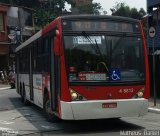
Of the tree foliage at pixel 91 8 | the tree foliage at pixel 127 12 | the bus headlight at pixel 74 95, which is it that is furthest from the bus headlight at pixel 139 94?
the tree foliage at pixel 91 8

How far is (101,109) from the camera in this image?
1159 centimetres

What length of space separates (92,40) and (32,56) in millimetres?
6122

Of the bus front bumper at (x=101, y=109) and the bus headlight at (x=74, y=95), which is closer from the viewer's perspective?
the bus front bumper at (x=101, y=109)

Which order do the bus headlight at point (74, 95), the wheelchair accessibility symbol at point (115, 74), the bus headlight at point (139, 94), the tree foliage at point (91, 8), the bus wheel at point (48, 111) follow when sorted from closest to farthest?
the bus headlight at point (74, 95)
the wheelchair accessibility symbol at point (115, 74)
the bus headlight at point (139, 94)
the bus wheel at point (48, 111)
the tree foliage at point (91, 8)

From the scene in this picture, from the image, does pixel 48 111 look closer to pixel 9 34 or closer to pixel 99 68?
pixel 99 68

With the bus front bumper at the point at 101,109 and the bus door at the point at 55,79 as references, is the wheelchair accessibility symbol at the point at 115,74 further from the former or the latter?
the bus door at the point at 55,79

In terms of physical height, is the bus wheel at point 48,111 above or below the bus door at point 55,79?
below

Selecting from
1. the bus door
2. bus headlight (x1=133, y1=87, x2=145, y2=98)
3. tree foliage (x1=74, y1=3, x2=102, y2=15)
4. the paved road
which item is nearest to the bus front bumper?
bus headlight (x1=133, y1=87, x2=145, y2=98)

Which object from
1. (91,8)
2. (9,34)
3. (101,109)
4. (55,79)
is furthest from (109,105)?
(91,8)

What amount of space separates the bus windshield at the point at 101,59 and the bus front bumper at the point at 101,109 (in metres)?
0.59

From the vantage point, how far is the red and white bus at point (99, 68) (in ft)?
37.9

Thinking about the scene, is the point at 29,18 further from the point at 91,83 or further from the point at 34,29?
the point at 91,83

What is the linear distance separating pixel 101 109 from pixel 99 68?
1072 mm

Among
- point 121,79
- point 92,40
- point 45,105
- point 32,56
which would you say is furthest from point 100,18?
point 32,56
